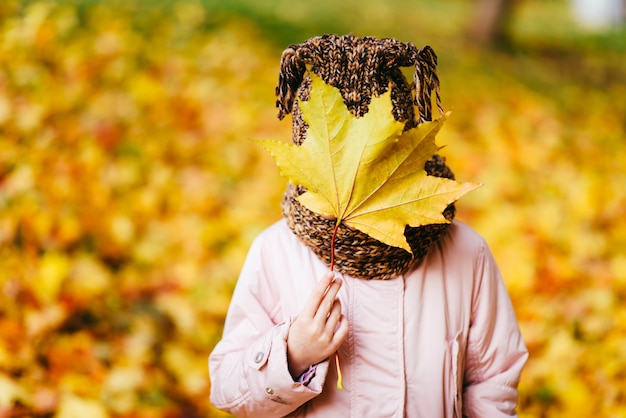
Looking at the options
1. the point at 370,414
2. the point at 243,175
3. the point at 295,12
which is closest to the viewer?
the point at 370,414

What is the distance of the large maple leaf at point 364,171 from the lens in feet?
3.99

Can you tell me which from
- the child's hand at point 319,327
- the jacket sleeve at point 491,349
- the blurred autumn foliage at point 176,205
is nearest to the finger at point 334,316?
the child's hand at point 319,327

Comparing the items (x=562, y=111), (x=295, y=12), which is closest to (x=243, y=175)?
(x=562, y=111)

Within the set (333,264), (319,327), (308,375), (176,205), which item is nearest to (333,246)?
(333,264)

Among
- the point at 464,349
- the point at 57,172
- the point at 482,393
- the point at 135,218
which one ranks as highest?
the point at 57,172

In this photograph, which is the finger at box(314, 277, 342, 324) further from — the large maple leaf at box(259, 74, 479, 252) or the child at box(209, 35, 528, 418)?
the large maple leaf at box(259, 74, 479, 252)

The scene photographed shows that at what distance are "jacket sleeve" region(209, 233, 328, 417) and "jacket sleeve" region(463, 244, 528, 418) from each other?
0.42m

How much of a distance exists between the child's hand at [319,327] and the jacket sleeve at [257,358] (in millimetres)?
29

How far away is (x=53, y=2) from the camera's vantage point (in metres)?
4.70

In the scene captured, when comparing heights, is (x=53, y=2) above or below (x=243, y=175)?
above

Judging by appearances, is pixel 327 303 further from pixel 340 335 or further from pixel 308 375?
pixel 308 375

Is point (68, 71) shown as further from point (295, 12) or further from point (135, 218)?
point (295, 12)

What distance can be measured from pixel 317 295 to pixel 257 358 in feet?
0.72

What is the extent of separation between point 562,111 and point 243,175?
10.7 feet
